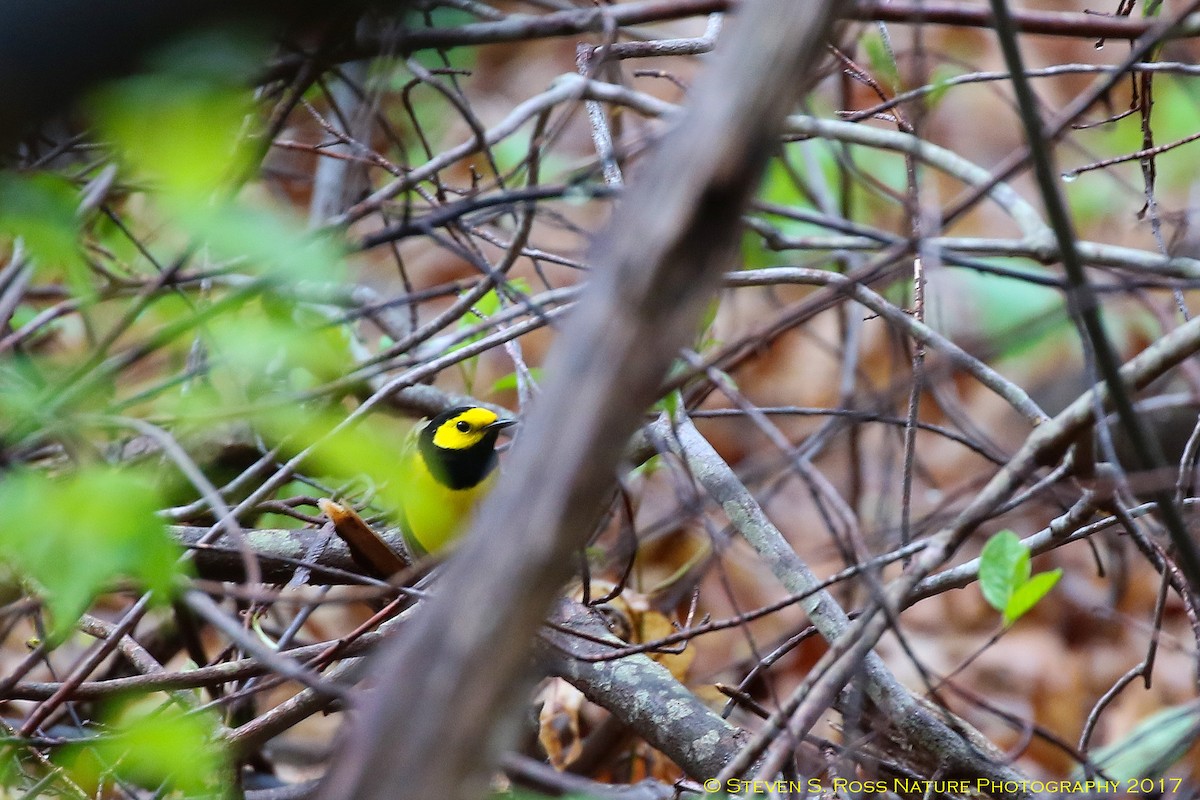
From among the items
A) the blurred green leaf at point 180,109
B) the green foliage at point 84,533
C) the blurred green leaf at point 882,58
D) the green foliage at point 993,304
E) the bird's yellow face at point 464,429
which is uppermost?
the blurred green leaf at point 882,58

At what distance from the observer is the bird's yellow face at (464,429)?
11.4 feet

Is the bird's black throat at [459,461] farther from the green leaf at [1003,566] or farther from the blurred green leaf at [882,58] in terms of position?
the green leaf at [1003,566]

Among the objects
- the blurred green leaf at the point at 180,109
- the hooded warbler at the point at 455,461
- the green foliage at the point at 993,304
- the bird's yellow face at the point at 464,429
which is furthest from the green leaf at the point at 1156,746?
the green foliage at the point at 993,304

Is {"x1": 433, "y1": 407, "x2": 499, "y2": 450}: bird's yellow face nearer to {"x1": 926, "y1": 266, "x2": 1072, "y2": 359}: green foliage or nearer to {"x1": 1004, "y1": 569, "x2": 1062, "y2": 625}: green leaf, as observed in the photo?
{"x1": 1004, "y1": 569, "x2": 1062, "y2": 625}: green leaf

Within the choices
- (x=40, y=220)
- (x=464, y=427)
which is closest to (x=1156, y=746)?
(x=40, y=220)

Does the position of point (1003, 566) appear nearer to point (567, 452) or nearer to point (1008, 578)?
point (1008, 578)

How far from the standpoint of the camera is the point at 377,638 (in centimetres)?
232

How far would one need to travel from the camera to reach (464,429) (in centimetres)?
357

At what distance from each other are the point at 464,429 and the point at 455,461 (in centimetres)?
17

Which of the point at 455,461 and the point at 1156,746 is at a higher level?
the point at 1156,746

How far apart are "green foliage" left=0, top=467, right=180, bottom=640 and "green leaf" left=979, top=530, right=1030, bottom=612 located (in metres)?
1.15

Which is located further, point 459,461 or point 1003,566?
point 459,461

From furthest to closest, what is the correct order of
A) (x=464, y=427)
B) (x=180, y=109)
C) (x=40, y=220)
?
(x=464, y=427), (x=40, y=220), (x=180, y=109)

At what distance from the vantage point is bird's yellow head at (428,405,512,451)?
3449 mm
